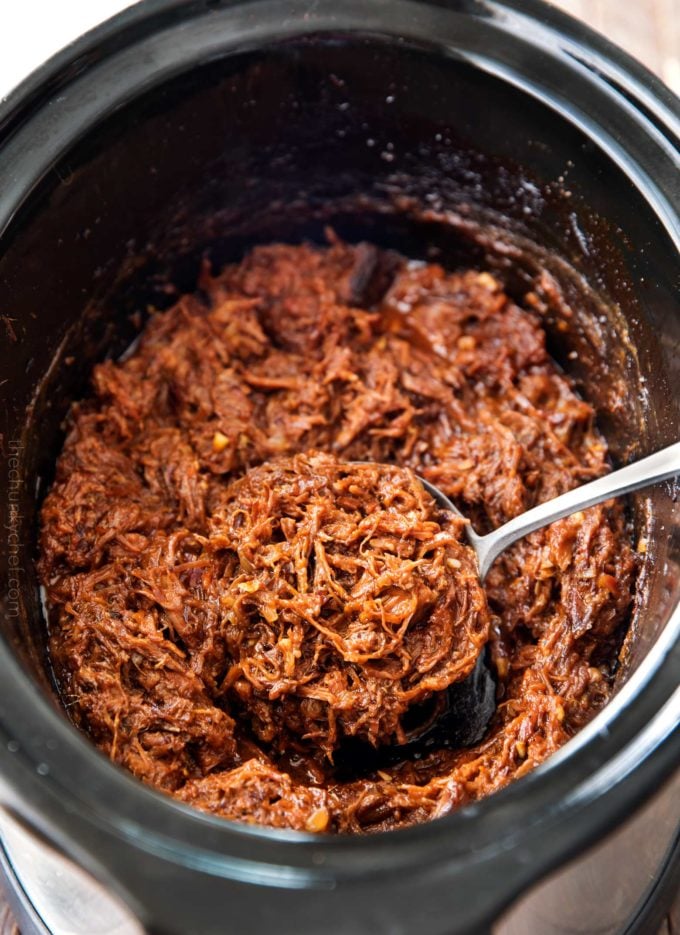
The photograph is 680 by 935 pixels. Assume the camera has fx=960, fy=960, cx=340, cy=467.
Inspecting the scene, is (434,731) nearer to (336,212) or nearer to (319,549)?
(319,549)

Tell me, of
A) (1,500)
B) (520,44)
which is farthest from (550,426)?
(1,500)

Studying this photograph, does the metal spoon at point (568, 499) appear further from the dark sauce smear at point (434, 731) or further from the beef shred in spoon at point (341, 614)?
the dark sauce smear at point (434, 731)

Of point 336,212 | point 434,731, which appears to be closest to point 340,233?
point 336,212

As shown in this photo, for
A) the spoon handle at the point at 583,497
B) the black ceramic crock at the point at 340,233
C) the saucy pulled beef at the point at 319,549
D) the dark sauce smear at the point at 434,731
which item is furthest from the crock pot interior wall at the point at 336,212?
the dark sauce smear at the point at 434,731

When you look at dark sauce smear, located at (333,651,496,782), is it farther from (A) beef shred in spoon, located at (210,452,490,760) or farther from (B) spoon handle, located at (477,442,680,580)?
(B) spoon handle, located at (477,442,680,580)

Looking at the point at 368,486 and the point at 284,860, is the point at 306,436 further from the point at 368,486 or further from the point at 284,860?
Answer: the point at 284,860

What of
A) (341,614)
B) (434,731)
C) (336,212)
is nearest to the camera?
(341,614)

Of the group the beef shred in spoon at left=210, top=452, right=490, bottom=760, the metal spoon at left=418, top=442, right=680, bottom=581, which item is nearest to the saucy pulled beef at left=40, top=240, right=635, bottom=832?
the beef shred in spoon at left=210, top=452, right=490, bottom=760
